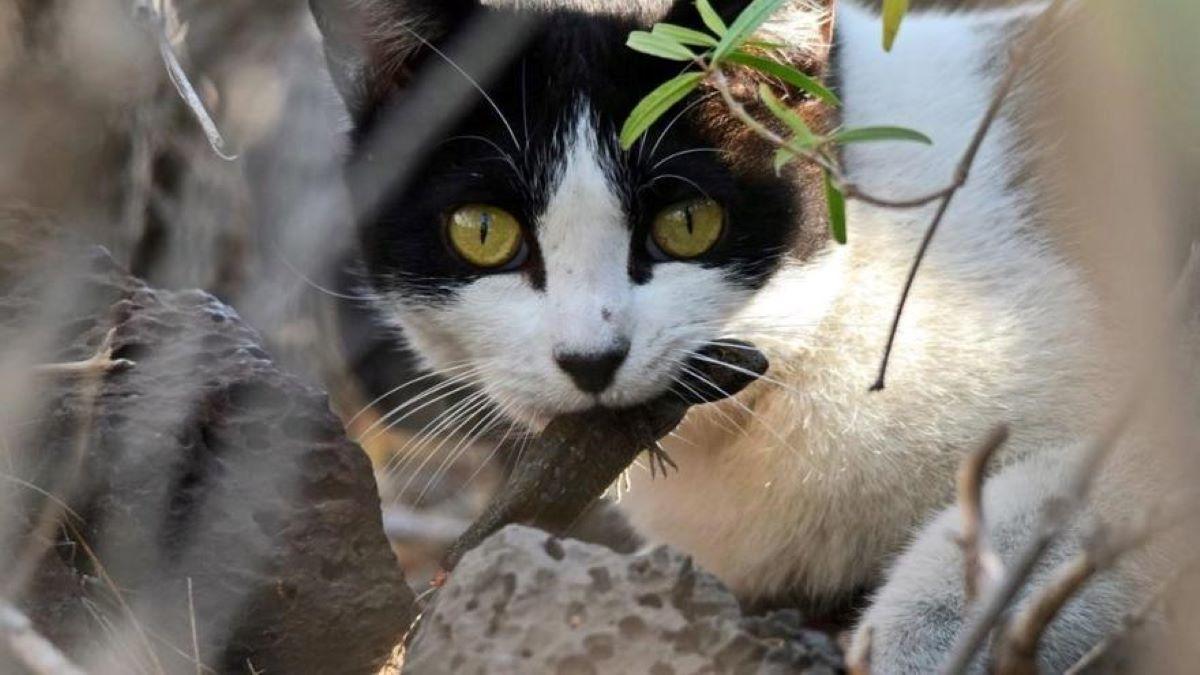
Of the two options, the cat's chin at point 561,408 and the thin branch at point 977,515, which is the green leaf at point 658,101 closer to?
the cat's chin at point 561,408

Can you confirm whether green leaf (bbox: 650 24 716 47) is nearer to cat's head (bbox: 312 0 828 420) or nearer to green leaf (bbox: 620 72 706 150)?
green leaf (bbox: 620 72 706 150)

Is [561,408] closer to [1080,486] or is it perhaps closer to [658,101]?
[658,101]

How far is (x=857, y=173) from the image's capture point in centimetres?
204

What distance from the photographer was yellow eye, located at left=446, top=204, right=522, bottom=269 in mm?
1919

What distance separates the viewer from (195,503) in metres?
1.67

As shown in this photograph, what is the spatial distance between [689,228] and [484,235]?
0.26 meters

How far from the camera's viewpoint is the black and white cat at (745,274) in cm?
184

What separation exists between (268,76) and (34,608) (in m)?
1.90

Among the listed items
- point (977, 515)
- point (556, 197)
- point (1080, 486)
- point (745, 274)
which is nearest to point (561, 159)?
point (556, 197)

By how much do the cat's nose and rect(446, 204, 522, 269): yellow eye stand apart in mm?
207

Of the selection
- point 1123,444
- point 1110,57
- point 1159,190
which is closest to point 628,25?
point 1123,444

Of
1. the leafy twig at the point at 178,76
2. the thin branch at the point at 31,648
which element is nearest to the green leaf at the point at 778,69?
the leafy twig at the point at 178,76

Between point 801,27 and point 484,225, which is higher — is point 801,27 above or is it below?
above

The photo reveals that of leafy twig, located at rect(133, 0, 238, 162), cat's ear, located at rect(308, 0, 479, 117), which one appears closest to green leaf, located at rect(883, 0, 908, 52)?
cat's ear, located at rect(308, 0, 479, 117)
